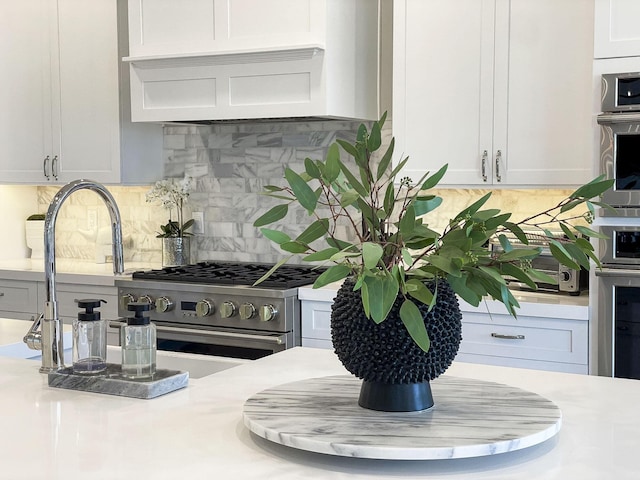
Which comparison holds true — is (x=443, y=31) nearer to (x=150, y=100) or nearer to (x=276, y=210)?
(x=150, y=100)

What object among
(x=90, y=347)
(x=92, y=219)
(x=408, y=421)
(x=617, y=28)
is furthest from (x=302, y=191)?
(x=92, y=219)

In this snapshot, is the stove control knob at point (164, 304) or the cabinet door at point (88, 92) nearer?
the stove control knob at point (164, 304)

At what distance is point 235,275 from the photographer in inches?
157

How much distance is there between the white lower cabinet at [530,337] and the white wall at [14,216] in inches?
113

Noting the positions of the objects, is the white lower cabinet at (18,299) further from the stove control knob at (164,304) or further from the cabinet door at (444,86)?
the cabinet door at (444,86)

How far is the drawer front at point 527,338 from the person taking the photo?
326 cm

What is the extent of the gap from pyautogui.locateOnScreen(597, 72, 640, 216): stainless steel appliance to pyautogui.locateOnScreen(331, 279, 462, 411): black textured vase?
71.5 inches

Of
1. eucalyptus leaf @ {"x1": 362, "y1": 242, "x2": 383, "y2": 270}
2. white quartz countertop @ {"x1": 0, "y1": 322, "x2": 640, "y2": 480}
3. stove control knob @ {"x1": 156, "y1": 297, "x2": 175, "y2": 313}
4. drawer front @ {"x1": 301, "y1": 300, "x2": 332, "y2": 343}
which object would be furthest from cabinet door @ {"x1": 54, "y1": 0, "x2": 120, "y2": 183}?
eucalyptus leaf @ {"x1": 362, "y1": 242, "x2": 383, "y2": 270}

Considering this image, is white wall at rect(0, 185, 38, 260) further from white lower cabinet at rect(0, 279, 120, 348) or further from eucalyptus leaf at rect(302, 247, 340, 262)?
eucalyptus leaf at rect(302, 247, 340, 262)

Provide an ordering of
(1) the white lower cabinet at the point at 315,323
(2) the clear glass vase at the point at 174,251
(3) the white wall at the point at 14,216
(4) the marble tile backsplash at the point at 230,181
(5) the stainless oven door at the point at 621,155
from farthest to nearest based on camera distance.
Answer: (3) the white wall at the point at 14,216, (2) the clear glass vase at the point at 174,251, (4) the marble tile backsplash at the point at 230,181, (1) the white lower cabinet at the point at 315,323, (5) the stainless oven door at the point at 621,155

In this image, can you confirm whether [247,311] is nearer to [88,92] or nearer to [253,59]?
[253,59]

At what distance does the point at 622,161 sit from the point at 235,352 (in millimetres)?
1814

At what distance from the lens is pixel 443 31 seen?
3.66 m

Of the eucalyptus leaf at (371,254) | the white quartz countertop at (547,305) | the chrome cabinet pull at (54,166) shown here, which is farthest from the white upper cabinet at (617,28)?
the chrome cabinet pull at (54,166)
